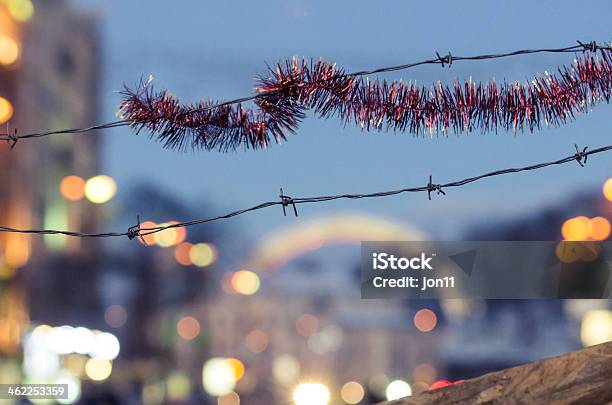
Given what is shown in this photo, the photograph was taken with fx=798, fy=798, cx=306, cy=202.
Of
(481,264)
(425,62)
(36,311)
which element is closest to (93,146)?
(36,311)

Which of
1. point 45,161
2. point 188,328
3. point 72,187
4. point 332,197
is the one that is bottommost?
point 332,197

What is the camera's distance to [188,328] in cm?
1161

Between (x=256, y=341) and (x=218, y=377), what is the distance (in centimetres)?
355

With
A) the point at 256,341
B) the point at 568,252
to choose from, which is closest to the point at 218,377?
the point at 256,341

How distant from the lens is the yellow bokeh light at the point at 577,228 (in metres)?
11.4

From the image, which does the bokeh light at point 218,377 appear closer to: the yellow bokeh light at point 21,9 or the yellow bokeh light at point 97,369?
the yellow bokeh light at point 97,369

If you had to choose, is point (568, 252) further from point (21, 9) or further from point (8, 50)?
point (8, 50)

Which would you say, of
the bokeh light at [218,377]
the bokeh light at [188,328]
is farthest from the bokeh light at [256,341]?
the bokeh light at [188,328]

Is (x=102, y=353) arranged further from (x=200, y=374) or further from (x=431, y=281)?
(x=431, y=281)

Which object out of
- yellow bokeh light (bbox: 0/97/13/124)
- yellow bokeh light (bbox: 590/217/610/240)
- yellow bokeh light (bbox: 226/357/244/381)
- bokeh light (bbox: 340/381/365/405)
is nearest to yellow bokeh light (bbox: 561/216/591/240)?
yellow bokeh light (bbox: 590/217/610/240)

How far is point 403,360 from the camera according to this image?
14.7 meters

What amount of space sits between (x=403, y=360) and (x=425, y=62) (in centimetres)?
1346

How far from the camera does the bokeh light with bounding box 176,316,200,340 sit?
11.6 m

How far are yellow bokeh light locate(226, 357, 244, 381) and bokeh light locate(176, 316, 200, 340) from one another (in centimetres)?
80
